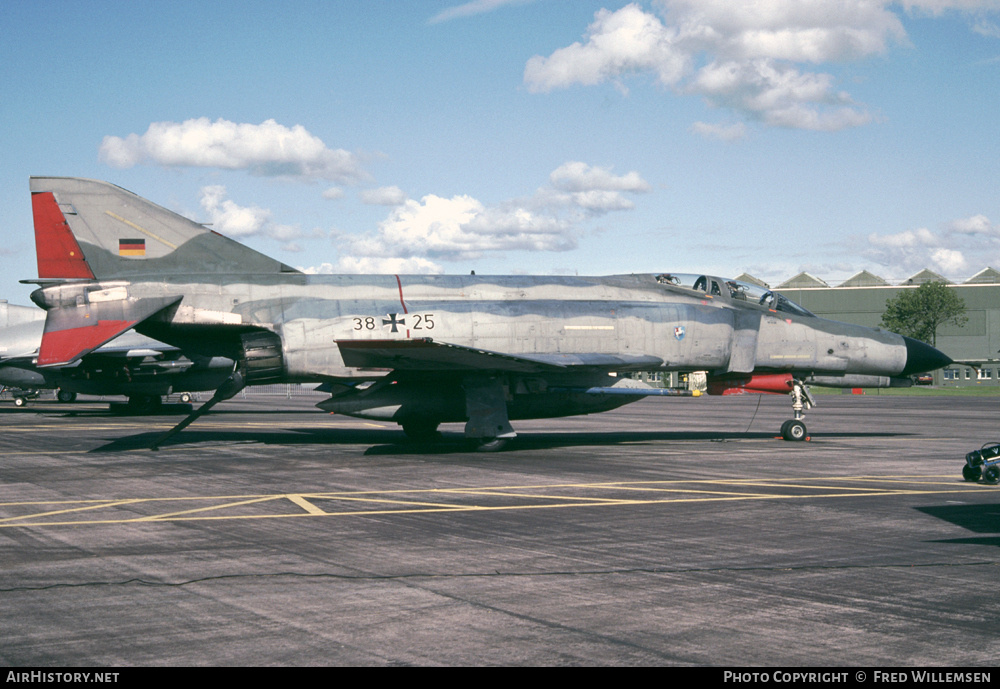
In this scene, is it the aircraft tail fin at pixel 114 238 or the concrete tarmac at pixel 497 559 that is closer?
the concrete tarmac at pixel 497 559

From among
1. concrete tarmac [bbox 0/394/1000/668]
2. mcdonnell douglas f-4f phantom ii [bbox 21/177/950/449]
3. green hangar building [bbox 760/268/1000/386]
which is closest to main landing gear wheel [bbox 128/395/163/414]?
mcdonnell douglas f-4f phantom ii [bbox 21/177/950/449]

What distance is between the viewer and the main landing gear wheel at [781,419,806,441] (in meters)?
21.9

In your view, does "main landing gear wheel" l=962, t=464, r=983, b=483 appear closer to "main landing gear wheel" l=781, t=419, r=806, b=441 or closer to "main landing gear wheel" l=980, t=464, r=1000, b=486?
"main landing gear wheel" l=980, t=464, r=1000, b=486

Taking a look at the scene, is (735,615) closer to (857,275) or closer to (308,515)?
(308,515)

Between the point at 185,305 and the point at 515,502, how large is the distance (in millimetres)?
10352

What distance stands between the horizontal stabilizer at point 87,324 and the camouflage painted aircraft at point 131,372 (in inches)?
484

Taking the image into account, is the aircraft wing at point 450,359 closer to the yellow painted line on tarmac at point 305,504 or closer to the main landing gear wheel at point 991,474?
the yellow painted line on tarmac at point 305,504

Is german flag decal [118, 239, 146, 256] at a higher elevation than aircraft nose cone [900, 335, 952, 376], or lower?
higher

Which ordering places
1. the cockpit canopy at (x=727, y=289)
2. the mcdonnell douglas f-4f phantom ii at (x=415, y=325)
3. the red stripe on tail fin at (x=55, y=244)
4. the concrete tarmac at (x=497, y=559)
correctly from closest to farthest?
the concrete tarmac at (x=497, y=559) < the mcdonnell douglas f-4f phantom ii at (x=415, y=325) < the red stripe on tail fin at (x=55, y=244) < the cockpit canopy at (x=727, y=289)

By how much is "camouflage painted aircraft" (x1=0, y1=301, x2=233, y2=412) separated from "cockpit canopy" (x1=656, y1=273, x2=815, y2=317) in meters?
17.3

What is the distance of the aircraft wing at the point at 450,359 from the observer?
17250mm

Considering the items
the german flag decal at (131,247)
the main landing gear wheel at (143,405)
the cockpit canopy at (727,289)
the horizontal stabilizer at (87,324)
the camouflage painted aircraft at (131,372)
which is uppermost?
the german flag decal at (131,247)

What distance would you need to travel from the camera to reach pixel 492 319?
65.9 feet

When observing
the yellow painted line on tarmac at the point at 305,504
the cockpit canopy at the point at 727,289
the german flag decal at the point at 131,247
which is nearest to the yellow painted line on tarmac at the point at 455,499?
the yellow painted line on tarmac at the point at 305,504
